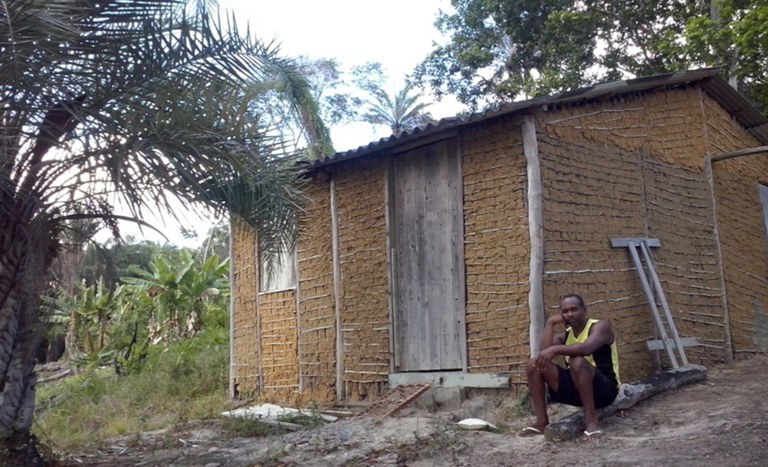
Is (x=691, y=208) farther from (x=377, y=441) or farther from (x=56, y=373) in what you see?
(x=56, y=373)

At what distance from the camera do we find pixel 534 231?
716cm

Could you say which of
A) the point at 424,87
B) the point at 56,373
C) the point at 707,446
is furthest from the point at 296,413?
the point at 424,87

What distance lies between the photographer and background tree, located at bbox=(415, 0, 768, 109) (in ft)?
43.0

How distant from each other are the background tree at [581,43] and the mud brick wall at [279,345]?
Result: 8.08 metres

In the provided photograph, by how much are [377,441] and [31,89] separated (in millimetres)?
3873

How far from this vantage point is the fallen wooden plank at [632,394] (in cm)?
573

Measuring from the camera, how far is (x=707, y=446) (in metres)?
5.07

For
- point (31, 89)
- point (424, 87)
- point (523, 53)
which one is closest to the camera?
point (31, 89)

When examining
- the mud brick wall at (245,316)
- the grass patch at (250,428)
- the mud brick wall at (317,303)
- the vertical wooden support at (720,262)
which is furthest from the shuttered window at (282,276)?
the vertical wooden support at (720,262)

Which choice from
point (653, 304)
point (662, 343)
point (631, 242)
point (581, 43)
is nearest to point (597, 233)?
point (631, 242)

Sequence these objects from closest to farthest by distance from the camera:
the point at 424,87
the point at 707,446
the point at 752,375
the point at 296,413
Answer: the point at 707,446, the point at 752,375, the point at 296,413, the point at 424,87

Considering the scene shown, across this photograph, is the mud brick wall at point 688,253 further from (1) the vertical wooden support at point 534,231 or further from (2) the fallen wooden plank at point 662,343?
(1) the vertical wooden support at point 534,231

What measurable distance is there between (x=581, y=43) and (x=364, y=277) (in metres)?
10.5

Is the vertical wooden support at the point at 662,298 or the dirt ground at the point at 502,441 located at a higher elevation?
the vertical wooden support at the point at 662,298
